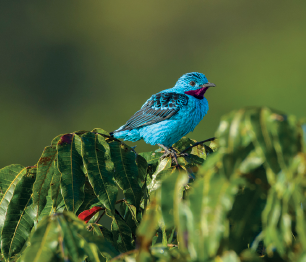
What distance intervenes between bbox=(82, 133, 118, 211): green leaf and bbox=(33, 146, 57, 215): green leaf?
0.22 m

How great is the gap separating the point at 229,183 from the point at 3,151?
18155 millimetres

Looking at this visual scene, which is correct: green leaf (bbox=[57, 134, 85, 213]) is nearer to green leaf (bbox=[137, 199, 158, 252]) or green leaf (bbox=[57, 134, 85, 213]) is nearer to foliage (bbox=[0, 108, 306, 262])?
foliage (bbox=[0, 108, 306, 262])

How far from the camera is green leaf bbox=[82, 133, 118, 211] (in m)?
2.13

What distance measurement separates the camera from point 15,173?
2.43 m

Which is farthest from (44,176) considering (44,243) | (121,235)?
(44,243)

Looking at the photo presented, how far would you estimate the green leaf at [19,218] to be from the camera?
7.25 ft

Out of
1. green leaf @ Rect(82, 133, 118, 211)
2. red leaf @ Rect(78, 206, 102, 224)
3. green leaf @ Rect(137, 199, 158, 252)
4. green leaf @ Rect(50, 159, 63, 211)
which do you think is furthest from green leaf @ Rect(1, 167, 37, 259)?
green leaf @ Rect(137, 199, 158, 252)

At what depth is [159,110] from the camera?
189 inches

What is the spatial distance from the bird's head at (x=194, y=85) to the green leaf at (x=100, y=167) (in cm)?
290

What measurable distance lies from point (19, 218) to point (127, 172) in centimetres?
75

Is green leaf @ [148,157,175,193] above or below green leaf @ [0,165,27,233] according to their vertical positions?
below

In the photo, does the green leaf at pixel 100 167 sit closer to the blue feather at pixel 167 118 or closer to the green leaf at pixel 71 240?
the green leaf at pixel 71 240

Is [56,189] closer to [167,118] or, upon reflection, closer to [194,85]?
[167,118]

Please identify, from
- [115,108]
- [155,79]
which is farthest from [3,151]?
[155,79]
